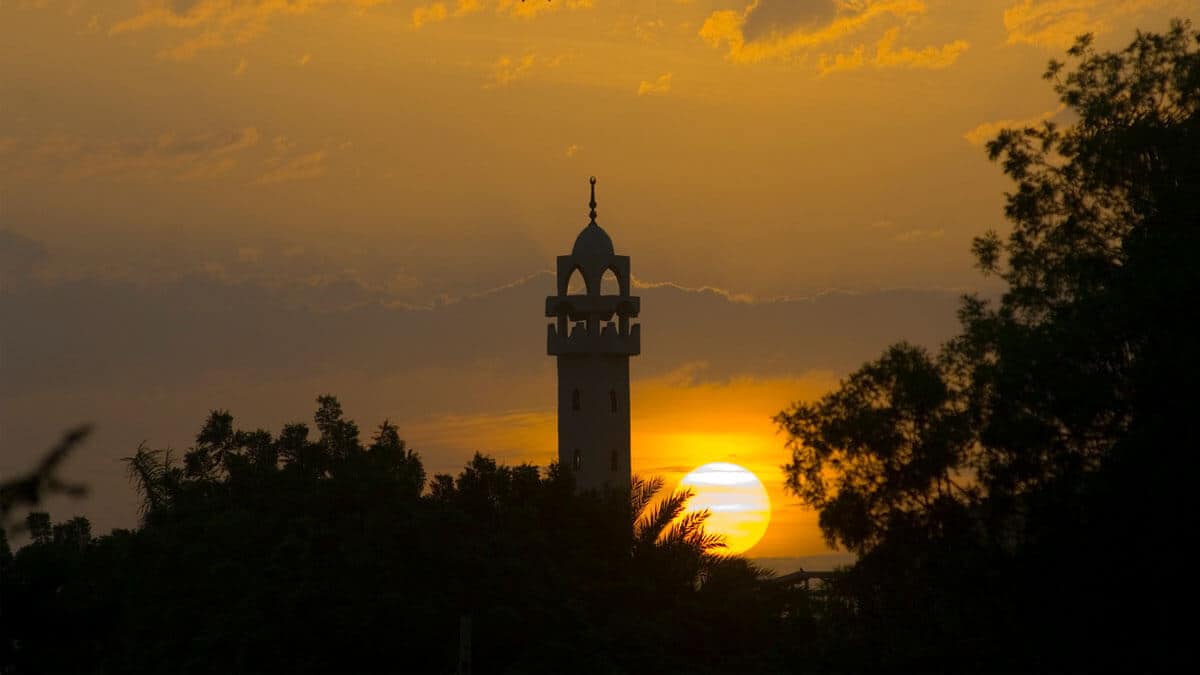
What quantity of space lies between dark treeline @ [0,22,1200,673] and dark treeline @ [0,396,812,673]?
67 mm

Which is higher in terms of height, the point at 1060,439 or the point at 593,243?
the point at 593,243

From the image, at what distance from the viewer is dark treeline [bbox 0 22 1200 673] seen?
25.3 meters

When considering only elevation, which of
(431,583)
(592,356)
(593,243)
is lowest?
(431,583)

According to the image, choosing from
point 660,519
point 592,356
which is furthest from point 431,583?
point 592,356

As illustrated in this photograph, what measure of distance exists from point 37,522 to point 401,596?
69.5 ft

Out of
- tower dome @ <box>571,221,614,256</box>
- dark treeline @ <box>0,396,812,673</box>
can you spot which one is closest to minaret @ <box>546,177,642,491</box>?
tower dome @ <box>571,221,614,256</box>

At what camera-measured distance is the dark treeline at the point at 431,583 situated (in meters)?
30.8

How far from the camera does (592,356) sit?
197ft

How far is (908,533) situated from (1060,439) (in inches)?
127

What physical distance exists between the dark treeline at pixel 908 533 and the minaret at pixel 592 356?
75.0 feet

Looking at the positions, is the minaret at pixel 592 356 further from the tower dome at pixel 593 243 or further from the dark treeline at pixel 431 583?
the dark treeline at pixel 431 583

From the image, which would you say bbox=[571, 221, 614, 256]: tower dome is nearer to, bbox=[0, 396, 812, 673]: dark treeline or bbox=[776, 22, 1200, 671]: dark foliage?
bbox=[0, 396, 812, 673]: dark treeline

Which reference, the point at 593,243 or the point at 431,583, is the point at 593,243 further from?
the point at 431,583

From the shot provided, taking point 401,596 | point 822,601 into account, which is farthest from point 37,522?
point 822,601
